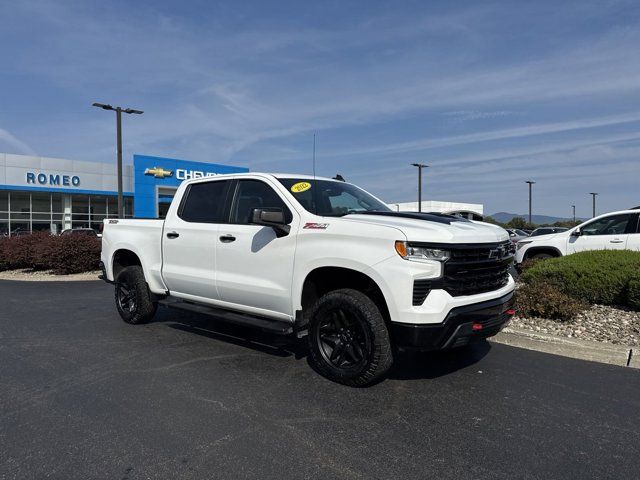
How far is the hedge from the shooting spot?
13.8 meters

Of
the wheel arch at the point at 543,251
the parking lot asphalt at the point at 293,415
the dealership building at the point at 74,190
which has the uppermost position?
the dealership building at the point at 74,190

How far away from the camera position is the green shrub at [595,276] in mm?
7039

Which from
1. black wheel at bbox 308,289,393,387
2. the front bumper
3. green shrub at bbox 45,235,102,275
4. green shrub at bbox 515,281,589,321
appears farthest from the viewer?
green shrub at bbox 45,235,102,275

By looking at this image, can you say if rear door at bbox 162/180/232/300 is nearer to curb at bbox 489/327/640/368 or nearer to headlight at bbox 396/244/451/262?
headlight at bbox 396/244/451/262

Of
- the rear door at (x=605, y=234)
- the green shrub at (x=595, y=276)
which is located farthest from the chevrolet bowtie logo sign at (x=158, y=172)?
the green shrub at (x=595, y=276)

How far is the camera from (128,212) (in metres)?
36.4

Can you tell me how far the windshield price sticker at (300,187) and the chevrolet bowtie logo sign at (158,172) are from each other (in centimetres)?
3300

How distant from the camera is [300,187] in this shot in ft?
16.5

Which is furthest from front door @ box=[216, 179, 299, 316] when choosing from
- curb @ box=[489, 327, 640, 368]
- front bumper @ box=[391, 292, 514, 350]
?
curb @ box=[489, 327, 640, 368]

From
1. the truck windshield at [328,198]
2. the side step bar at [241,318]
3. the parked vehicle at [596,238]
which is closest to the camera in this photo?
the side step bar at [241,318]

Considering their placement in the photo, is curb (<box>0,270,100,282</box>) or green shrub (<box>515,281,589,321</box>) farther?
curb (<box>0,270,100,282</box>)

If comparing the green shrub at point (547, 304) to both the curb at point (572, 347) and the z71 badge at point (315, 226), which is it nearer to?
the curb at point (572, 347)

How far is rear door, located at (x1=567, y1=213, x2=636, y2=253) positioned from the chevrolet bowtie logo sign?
31109mm

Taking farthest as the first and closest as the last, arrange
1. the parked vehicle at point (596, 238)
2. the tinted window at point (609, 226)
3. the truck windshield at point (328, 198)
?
the tinted window at point (609, 226)
the parked vehicle at point (596, 238)
the truck windshield at point (328, 198)
